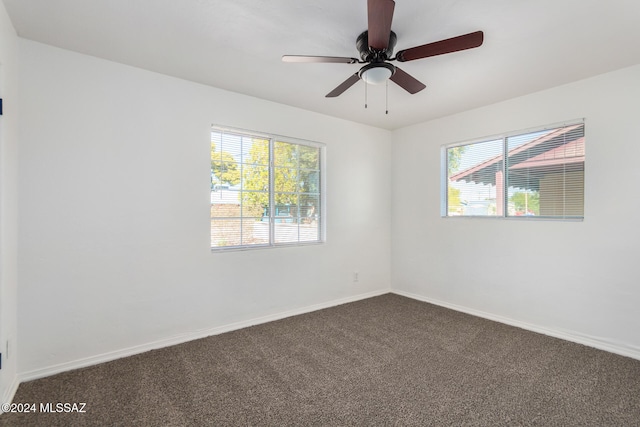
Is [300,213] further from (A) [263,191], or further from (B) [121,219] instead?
(B) [121,219]

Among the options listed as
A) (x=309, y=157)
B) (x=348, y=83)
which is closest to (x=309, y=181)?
(x=309, y=157)

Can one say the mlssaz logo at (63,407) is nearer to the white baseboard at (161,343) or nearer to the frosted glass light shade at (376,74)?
the white baseboard at (161,343)

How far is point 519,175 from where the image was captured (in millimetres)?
3488

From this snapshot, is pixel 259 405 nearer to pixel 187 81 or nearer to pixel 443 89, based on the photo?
pixel 187 81

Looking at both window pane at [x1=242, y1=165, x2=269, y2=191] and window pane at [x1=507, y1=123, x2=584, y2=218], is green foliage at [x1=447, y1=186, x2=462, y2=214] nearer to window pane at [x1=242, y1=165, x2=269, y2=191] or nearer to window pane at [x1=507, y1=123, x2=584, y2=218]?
window pane at [x1=507, y1=123, x2=584, y2=218]

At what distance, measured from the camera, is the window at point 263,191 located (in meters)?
3.27

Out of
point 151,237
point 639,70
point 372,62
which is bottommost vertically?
point 151,237

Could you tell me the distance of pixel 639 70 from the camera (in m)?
2.64

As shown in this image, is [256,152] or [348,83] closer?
[348,83]

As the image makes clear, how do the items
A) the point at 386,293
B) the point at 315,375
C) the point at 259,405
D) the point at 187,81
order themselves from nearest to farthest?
the point at 259,405
the point at 315,375
the point at 187,81
the point at 386,293

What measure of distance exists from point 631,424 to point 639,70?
9.00 feet

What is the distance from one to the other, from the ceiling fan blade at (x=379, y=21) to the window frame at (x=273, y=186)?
1.90m

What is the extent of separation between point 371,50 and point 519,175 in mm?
2483

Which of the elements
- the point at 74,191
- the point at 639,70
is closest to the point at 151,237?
the point at 74,191
